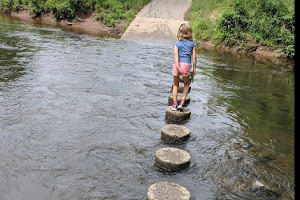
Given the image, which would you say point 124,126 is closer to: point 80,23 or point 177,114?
point 177,114

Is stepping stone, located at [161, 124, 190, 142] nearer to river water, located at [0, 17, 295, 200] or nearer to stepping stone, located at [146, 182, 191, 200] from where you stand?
river water, located at [0, 17, 295, 200]

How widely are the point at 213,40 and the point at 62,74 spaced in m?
8.72

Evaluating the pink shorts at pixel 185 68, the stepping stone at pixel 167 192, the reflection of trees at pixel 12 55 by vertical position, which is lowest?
the stepping stone at pixel 167 192

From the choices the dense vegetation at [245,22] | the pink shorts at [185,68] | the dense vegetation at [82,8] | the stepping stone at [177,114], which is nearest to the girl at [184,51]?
the pink shorts at [185,68]

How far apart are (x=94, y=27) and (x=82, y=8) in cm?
201

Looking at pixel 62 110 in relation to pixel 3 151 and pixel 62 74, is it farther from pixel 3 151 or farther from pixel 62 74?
pixel 62 74

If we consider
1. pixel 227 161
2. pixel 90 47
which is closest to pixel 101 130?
pixel 227 161

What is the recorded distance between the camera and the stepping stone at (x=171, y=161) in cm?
494

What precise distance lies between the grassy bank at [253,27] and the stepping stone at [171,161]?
1097 cm

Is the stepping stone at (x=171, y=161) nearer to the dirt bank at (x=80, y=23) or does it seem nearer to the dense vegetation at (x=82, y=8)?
the dirt bank at (x=80, y=23)

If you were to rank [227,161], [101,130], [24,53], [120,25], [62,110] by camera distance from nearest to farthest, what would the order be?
1. [227,161]
2. [101,130]
3. [62,110]
4. [24,53]
5. [120,25]

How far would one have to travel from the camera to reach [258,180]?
16.1 ft

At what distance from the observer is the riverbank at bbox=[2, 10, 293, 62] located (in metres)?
15.0

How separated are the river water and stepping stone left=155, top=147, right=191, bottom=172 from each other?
3.6 inches
